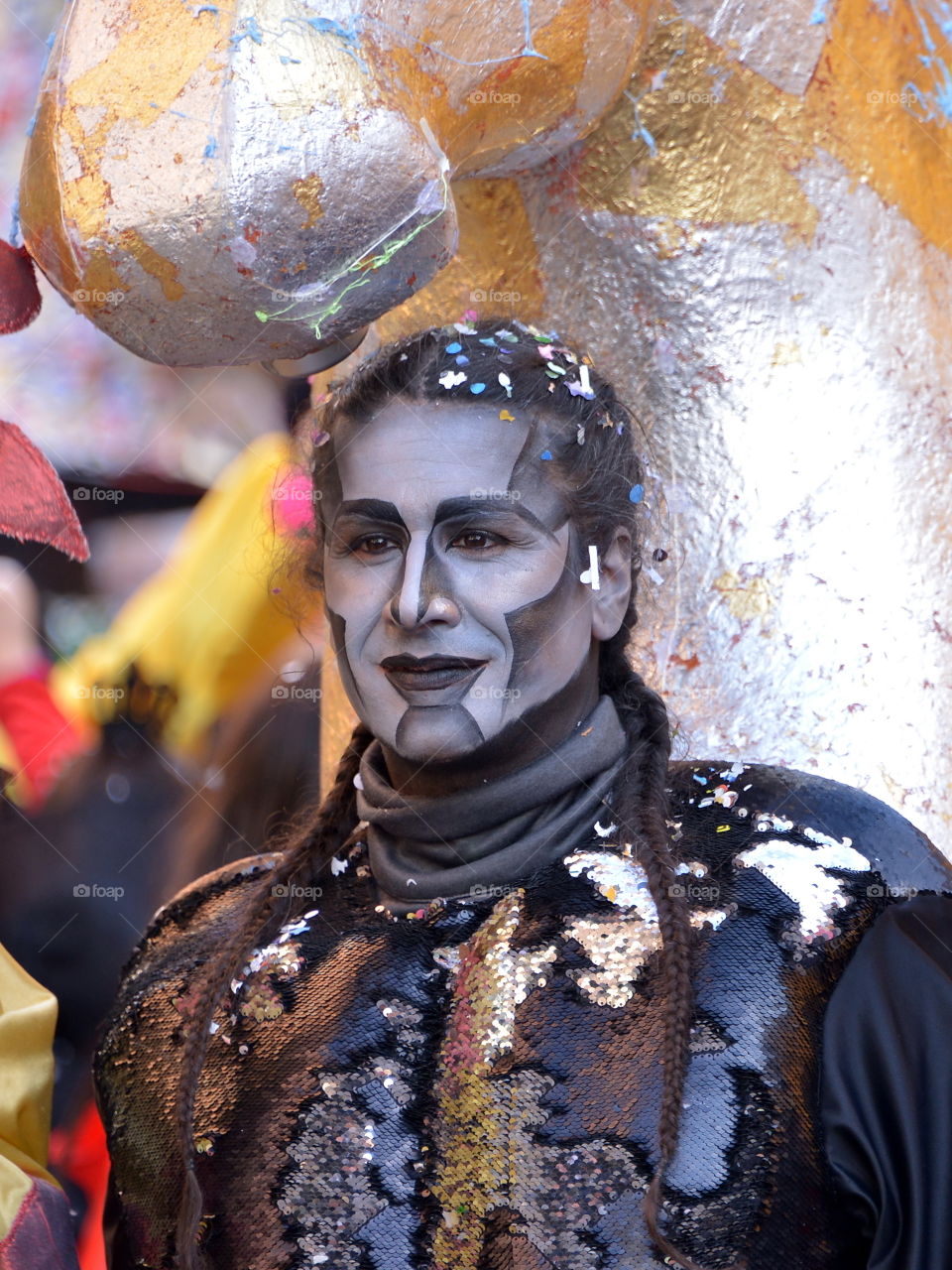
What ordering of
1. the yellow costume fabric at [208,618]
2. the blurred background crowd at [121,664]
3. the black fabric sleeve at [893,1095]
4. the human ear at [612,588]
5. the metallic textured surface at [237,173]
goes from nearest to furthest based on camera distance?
the black fabric sleeve at [893,1095] < the metallic textured surface at [237,173] < the human ear at [612,588] < the blurred background crowd at [121,664] < the yellow costume fabric at [208,618]

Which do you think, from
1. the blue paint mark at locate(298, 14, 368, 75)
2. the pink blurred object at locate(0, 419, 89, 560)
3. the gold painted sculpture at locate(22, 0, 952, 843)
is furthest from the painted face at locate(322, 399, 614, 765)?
the pink blurred object at locate(0, 419, 89, 560)

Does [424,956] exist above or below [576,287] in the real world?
below

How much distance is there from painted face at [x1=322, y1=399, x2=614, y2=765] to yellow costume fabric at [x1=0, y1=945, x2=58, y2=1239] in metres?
0.51

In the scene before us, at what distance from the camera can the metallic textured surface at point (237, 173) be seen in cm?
145

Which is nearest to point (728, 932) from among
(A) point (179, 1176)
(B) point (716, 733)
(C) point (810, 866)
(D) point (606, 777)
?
(C) point (810, 866)

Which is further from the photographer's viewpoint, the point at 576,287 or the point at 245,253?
the point at 576,287

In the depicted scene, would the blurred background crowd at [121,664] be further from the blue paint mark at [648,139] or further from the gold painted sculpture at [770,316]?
the blue paint mark at [648,139]

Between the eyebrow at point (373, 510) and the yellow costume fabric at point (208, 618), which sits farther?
Answer: the yellow costume fabric at point (208, 618)

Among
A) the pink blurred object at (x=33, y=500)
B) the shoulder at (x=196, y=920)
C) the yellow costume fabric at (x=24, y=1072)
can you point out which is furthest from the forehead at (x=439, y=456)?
the pink blurred object at (x=33, y=500)

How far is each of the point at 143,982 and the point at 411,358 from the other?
80 cm

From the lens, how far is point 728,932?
1461 mm

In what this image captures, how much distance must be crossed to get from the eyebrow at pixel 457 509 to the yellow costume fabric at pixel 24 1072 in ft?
2.20

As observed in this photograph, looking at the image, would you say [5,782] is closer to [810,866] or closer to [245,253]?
[245,253]

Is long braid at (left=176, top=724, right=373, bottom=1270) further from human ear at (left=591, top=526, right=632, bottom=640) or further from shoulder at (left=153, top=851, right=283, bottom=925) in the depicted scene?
human ear at (left=591, top=526, right=632, bottom=640)
